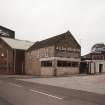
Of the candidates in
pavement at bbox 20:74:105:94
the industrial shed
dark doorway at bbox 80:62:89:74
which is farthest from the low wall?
the industrial shed

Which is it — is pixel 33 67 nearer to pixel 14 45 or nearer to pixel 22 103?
pixel 14 45

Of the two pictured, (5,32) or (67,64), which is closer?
(67,64)

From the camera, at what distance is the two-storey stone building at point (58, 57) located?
41.2 m

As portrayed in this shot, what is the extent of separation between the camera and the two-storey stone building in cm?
4122

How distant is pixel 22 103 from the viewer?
33.4 ft

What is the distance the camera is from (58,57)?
41375 mm

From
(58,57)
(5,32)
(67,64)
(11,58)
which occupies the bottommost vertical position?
(67,64)

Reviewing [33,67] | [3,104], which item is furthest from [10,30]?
[3,104]

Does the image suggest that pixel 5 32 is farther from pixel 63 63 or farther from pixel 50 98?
pixel 50 98

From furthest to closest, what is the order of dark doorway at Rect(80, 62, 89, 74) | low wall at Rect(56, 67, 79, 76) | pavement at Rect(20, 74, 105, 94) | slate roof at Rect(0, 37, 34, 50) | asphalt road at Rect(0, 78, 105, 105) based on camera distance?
slate roof at Rect(0, 37, 34, 50)
dark doorway at Rect(80, 62, 89, 74)
low wall at Rect(56, 67, 79, 76)
pavement at Rect(20, 74, 105, 94)
asphalt road at Rect(0, 78, 105, 105)

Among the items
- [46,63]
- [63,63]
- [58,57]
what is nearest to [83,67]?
[63,63]

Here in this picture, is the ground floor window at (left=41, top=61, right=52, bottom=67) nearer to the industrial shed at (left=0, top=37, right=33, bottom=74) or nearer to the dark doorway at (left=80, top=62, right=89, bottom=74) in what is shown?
the dark doorway at (left=80, top=62, right=89, bottom=74)

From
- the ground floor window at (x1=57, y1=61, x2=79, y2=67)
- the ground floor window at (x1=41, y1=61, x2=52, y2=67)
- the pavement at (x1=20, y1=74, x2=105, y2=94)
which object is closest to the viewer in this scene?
the pavement at (x1=20, y1=74, x2=105, y2=94)

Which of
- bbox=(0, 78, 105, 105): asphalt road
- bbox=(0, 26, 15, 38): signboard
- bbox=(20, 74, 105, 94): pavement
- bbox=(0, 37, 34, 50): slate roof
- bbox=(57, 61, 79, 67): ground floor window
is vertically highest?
bbox=(0, 26, 15, 38): signboard
